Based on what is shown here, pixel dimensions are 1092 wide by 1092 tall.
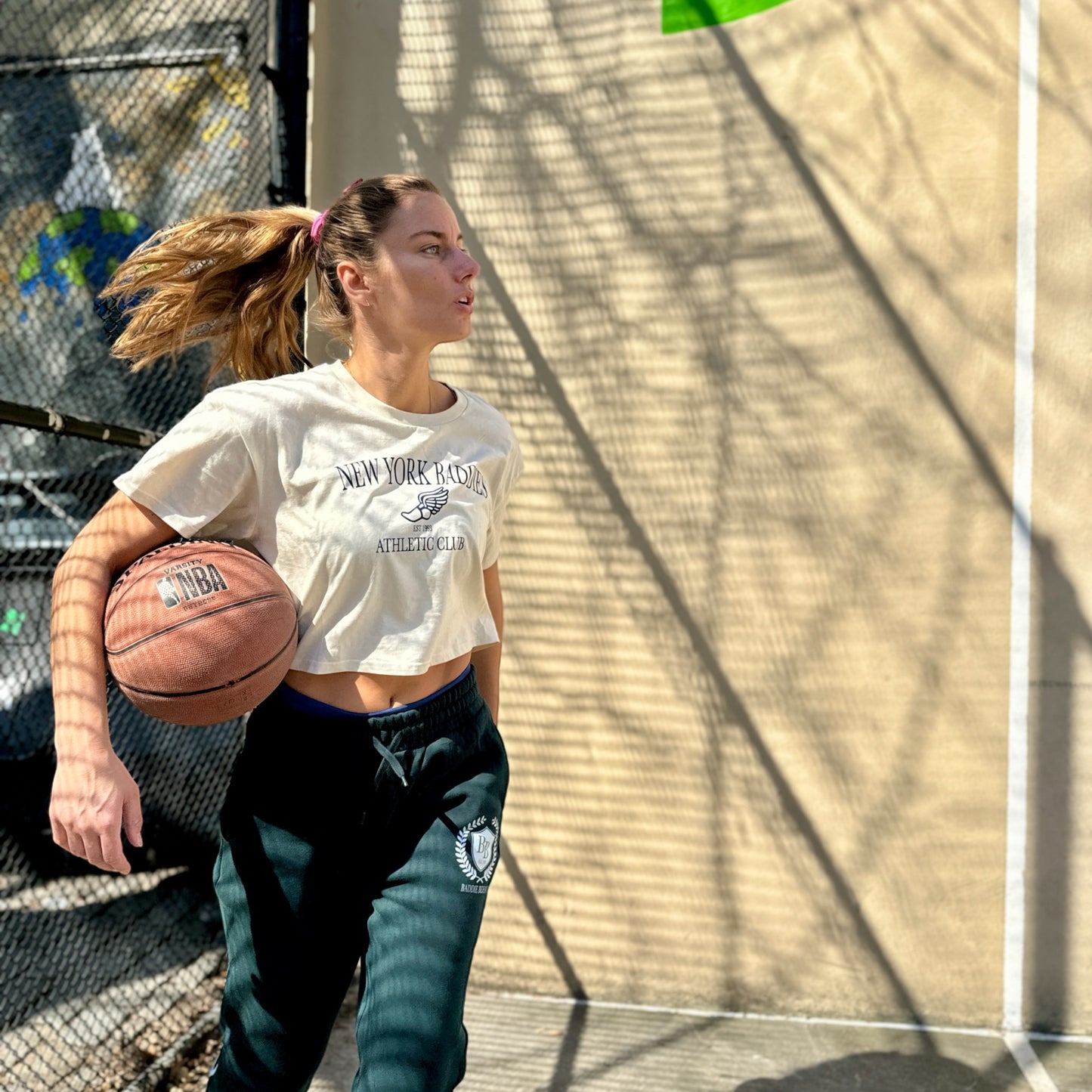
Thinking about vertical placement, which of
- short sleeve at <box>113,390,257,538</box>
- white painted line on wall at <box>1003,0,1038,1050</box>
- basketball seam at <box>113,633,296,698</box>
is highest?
short sleeve at <box>113,390,257,538</box>

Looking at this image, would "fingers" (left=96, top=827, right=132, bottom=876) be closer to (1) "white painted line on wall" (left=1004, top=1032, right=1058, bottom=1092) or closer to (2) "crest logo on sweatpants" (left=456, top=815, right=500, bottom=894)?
(2) "crest logo on sweatpants" (left=456, top=815, right=500, bottom=894)

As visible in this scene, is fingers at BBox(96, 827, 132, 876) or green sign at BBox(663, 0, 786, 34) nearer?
fingers at BBox(96, 827, 132, 876)

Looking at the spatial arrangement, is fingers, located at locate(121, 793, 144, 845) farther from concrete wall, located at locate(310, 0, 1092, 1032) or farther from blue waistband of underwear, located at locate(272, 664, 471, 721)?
concrete wall, located at locate(310, 0, 1092, 1032)

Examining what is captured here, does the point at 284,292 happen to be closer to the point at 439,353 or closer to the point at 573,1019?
the point at 439,353

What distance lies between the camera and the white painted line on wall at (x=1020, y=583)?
3195 mm

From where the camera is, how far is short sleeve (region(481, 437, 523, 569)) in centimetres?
223

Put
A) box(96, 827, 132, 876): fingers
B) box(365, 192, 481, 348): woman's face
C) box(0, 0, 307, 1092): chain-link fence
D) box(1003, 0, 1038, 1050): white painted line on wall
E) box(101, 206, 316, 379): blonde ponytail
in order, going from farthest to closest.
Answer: box(0, 0, 307, 1092): chain-link fence → box(1003, 0, 1038, 1050): white painted line on wall → box(101, 206, 316, 379): blonde ponytail → box(365, 192, 481, 348): woman's face → box(96, 827, 132, 876): fingers

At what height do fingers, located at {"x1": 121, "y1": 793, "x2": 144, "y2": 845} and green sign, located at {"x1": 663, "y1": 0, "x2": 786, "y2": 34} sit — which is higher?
green sign, located at {"x1": 663, "y1": 0, "x2": 786, "y2": 34}

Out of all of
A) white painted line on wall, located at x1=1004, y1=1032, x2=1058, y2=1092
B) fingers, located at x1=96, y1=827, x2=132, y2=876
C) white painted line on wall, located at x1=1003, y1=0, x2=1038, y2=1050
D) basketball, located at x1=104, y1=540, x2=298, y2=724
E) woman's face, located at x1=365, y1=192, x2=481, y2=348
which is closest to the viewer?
fingers, located at x1=96, y1=827, x2=132, y2=876

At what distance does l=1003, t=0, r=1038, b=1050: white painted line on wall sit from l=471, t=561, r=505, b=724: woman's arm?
1.69 meters

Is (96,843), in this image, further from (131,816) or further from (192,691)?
(192,691)

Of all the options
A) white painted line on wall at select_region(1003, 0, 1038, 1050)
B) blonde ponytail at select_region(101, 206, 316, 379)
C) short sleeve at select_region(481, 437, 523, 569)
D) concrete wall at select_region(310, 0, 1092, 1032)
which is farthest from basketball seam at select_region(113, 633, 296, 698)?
white painted line on wall at select_region(1003, 0, 1038, 1050)

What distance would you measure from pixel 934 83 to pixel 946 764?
6.54 feet

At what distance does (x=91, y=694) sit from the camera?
1.71 metres
